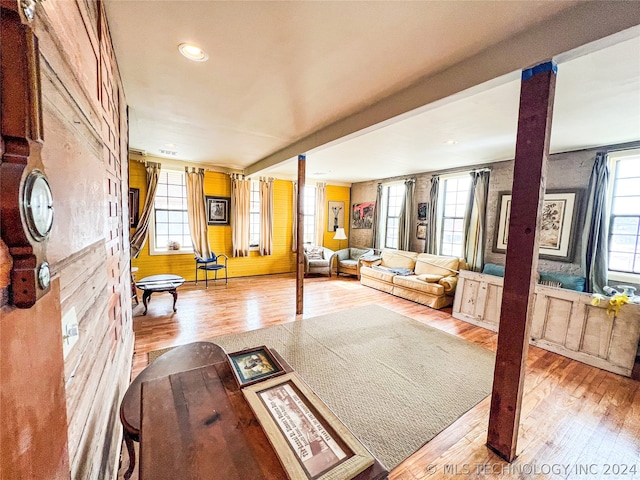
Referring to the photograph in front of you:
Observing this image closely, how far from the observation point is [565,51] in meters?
1.37

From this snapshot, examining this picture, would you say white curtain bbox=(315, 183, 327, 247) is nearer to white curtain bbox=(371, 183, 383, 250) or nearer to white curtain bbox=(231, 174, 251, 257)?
white curtain bbox=(371, 183, 383, 250)

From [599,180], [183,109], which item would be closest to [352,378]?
[183,109]

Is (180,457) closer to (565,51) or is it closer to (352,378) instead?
(352,378)

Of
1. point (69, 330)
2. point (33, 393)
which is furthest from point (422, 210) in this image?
point (33, 393)

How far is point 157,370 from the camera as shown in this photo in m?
1.34

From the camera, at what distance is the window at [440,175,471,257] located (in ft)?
17.2

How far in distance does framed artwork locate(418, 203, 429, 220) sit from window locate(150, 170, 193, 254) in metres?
5.10

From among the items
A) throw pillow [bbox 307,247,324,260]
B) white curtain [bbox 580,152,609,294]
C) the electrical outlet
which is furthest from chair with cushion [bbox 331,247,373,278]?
the electrical outlet

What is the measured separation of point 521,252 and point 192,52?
8.21 feet

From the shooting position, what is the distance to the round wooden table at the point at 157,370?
108cm

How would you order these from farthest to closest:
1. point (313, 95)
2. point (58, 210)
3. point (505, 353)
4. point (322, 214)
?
point (322, 214) → point (313, 95) → point (505, 353) → point (58, 210)

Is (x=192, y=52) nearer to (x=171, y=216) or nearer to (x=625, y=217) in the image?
(x=171, y=216)

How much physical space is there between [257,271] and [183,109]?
14.3 ft

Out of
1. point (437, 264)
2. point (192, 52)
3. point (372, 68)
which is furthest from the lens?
point (437, 264)
